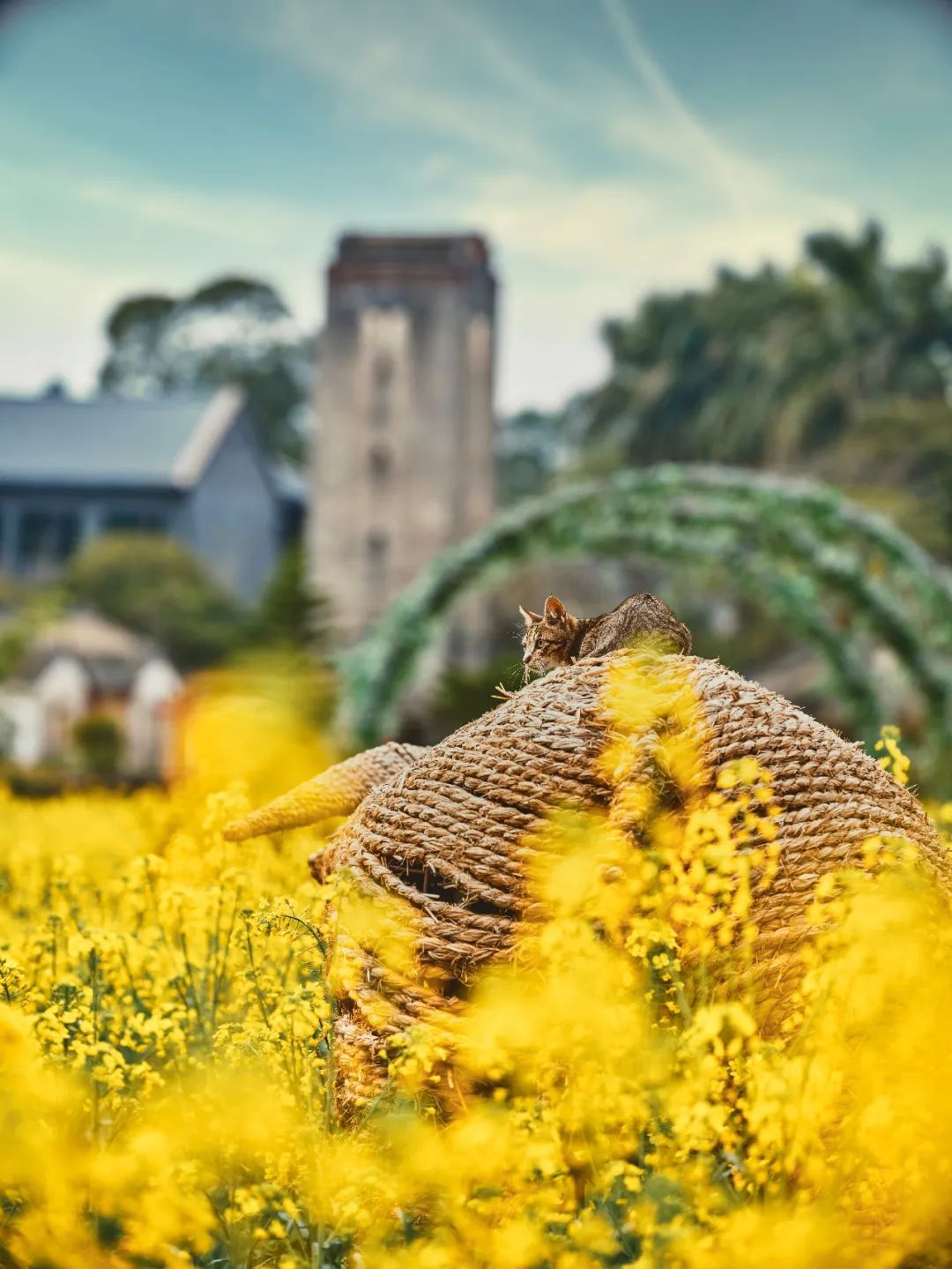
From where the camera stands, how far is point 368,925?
278 centimetres

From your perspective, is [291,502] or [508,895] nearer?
[508,895]

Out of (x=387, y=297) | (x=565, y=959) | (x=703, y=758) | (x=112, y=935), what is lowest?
(x=112, y=935)

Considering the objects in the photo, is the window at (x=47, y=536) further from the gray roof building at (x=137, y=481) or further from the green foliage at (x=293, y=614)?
the green foliage at (x=293, y=614)

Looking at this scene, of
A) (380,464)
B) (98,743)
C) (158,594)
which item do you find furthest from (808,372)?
(98,743)

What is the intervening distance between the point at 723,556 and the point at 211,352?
37950mm

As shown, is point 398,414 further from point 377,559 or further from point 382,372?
point 377,559

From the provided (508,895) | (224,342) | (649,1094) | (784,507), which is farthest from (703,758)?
(224,342)

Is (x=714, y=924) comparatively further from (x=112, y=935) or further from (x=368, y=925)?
(x=112, y=935)

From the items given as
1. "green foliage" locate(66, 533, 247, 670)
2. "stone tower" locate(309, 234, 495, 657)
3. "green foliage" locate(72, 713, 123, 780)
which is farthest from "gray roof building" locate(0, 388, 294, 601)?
"green foliage" locate(72, 713, 123, 780)

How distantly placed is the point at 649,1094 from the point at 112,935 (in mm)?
1299

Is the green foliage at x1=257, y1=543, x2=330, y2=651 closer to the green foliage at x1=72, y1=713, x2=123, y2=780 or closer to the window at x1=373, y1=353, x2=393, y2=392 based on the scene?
the green foliage at x1=72, y1=713, x2=123, y2=780

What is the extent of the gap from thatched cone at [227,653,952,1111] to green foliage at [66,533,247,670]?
24.5 metres

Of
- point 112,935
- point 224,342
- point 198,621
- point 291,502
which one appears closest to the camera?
point 112,935

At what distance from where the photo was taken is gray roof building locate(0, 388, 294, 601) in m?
32.0
